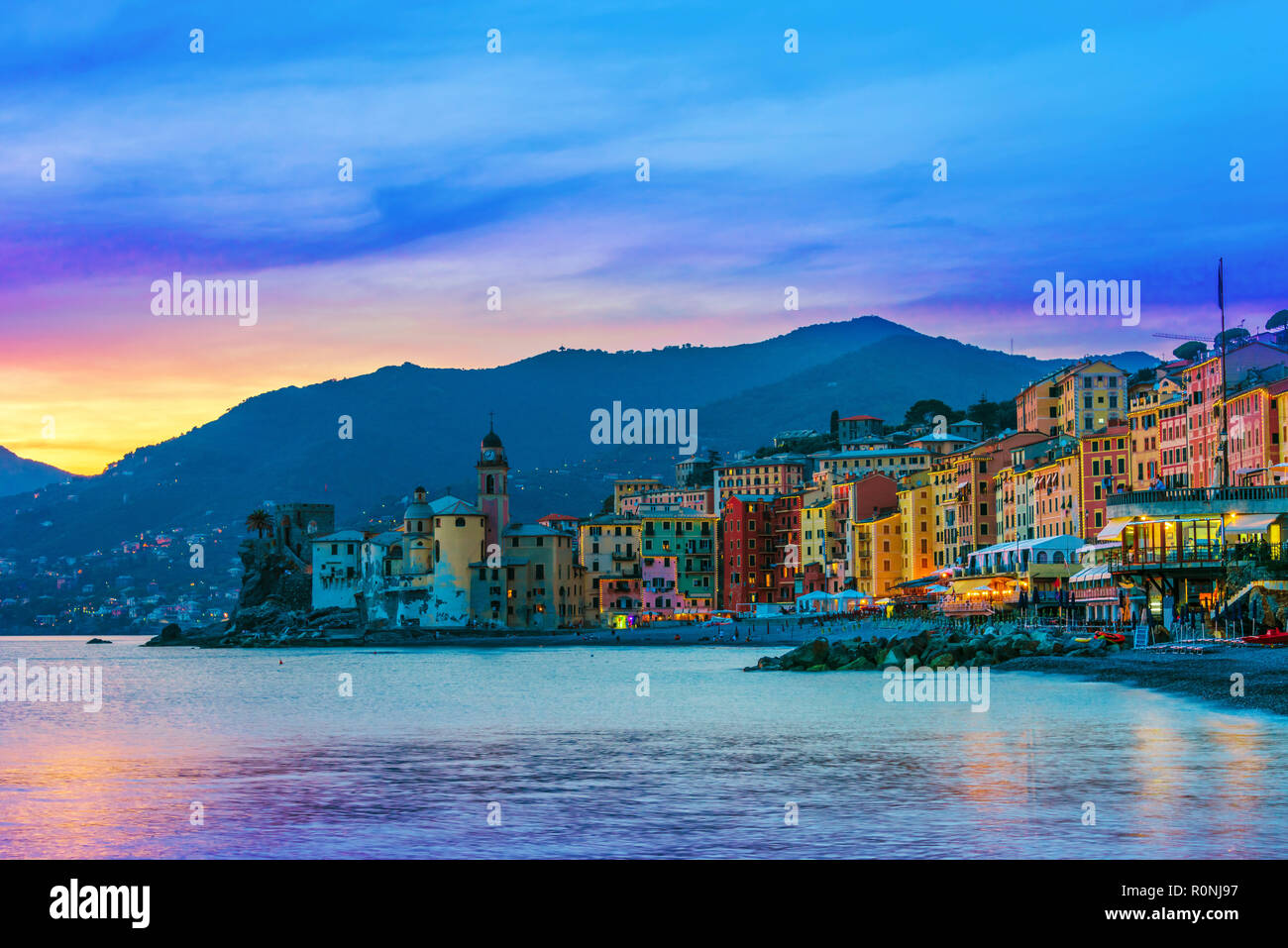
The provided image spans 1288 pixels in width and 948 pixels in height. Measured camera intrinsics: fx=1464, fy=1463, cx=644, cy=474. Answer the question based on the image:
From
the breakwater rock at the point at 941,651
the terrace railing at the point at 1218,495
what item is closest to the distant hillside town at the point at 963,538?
the terrace railing at the point at 1218,495

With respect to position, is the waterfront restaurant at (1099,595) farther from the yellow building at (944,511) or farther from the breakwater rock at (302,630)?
the breakwater rock at (302,630)

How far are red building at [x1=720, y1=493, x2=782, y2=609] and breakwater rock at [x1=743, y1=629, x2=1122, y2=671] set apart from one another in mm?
93496

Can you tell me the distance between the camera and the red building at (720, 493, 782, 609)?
194 metres

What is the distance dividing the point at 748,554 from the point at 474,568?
40.3 m

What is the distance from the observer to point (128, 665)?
436 feet

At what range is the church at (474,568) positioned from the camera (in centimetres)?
17312

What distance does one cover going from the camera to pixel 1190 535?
76.6 metres

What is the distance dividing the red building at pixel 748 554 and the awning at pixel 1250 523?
119 m

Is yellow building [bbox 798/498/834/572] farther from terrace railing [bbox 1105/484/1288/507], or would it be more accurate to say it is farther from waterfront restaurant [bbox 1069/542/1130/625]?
terrace railing [bbox 1105/484/1288/507]

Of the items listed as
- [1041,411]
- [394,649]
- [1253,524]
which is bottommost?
[394,649]
